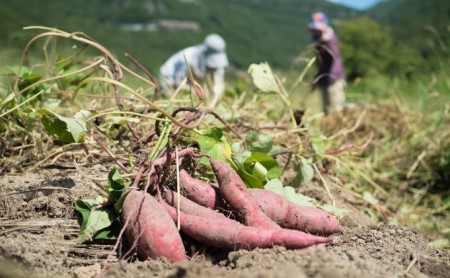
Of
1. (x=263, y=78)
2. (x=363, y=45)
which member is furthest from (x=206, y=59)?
(x=363, y=45)

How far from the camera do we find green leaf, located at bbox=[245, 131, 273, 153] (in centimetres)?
201

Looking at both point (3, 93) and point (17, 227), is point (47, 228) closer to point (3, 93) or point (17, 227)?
point (17, 227)

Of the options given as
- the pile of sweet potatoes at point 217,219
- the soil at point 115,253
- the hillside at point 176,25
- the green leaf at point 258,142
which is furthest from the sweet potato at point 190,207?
the hillside at point 176,25

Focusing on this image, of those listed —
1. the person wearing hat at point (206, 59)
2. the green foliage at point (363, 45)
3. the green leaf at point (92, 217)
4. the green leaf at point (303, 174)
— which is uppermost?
the green leaf at point (92, 217)

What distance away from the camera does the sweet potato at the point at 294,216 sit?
1533 mm

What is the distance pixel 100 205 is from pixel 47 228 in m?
0.18

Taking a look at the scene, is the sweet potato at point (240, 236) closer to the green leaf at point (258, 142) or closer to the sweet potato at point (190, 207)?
the sweet potato at point (190, 207)

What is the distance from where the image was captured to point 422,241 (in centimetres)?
148

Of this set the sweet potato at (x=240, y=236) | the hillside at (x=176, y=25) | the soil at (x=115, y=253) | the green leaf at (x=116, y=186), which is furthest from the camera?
the hillside at (x=176, y=25)

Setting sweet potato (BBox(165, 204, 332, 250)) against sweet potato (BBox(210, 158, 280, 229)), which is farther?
sweet potato (BBox(210, 158, 280, 229))

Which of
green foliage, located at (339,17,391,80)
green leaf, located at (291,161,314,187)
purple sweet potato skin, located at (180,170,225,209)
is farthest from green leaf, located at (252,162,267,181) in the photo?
green foliage, located at (339,17,391,80)

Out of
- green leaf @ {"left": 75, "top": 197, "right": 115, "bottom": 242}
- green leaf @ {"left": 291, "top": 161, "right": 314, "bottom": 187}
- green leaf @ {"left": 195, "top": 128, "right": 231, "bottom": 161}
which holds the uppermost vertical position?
green leaf @ {"left": 195, "top": 128, "right": 231, "bottom": 161}

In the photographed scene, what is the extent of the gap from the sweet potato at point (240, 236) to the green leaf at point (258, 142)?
66cm

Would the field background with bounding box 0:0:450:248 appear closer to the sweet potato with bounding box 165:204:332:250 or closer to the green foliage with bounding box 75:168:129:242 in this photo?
the green foliage with bounding box 75:168:129:242
